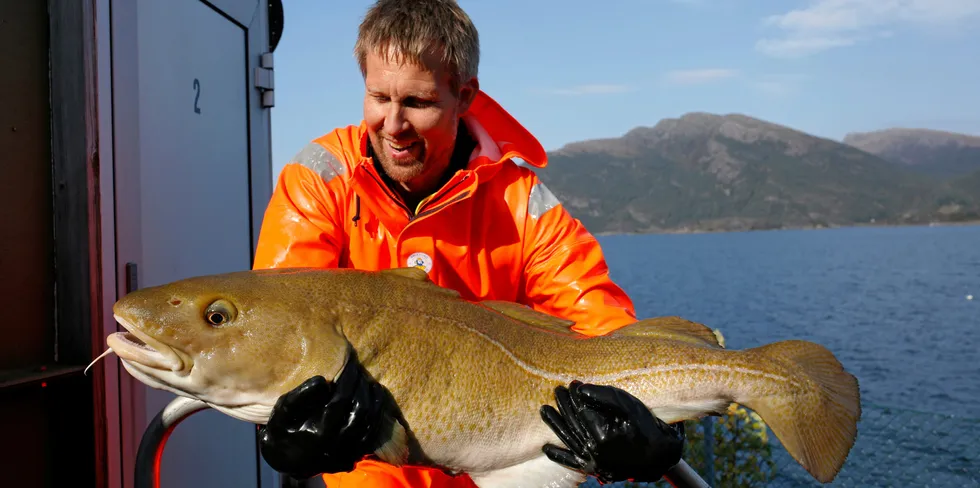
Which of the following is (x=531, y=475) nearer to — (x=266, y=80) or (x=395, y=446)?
(x=395, y=446)

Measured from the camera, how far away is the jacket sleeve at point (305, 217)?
2.79 meters

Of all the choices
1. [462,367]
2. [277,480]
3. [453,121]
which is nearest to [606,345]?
[462,367]

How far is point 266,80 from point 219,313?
2668 millimetres

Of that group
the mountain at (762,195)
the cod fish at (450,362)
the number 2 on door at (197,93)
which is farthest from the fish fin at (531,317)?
the mountain at (762,195)

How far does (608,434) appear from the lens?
2.37 metres

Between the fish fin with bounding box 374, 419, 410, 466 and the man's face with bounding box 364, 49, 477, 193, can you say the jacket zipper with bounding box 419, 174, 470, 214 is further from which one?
the fish fin with bounding box 374, 419, 410, 466

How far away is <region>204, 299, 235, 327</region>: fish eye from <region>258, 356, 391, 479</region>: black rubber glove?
0.30 metres

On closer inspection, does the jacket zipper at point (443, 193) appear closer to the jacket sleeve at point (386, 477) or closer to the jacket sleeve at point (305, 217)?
the jacket sleeve at point (305, 217)

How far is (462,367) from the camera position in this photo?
239 cm

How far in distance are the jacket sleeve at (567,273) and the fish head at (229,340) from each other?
121 centimetres

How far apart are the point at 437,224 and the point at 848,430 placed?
179cm

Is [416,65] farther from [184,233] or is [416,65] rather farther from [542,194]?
[184,233]

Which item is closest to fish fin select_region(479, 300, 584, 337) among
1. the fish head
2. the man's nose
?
the fish head

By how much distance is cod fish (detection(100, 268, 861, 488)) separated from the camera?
212 centimetres
